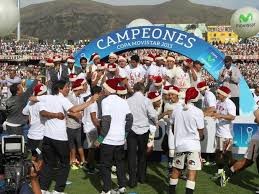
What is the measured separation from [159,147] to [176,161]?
10.4ft

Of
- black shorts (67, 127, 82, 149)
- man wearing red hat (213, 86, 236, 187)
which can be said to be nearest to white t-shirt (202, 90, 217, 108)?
man wearing red hat (213, 86, 236, 187)

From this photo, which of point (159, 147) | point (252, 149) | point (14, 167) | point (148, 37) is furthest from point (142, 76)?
point (14, 167)

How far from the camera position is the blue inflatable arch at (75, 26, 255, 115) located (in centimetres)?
1551

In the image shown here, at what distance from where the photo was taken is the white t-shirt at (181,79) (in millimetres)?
12242

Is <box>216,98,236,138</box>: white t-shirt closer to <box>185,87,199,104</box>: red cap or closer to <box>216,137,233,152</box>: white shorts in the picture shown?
<box>216,137,233,152</box>: white shorts

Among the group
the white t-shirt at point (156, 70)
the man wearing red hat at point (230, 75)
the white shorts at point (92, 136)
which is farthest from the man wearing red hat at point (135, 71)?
the white shorts at point (92, 136)

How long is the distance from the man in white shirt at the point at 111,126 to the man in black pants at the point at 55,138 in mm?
549

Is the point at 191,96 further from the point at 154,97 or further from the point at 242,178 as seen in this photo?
the point at 242,178

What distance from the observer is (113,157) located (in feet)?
26.5

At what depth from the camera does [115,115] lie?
7887mm

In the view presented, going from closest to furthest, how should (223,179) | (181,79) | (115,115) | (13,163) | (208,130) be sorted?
(13,163) < (115,115) < (223,179) < (208,130) < (181,79)

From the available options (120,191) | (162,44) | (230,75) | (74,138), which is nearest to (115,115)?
(120,191)

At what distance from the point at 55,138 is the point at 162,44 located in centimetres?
849

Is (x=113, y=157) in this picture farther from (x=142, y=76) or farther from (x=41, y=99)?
(x=142, y=76)
